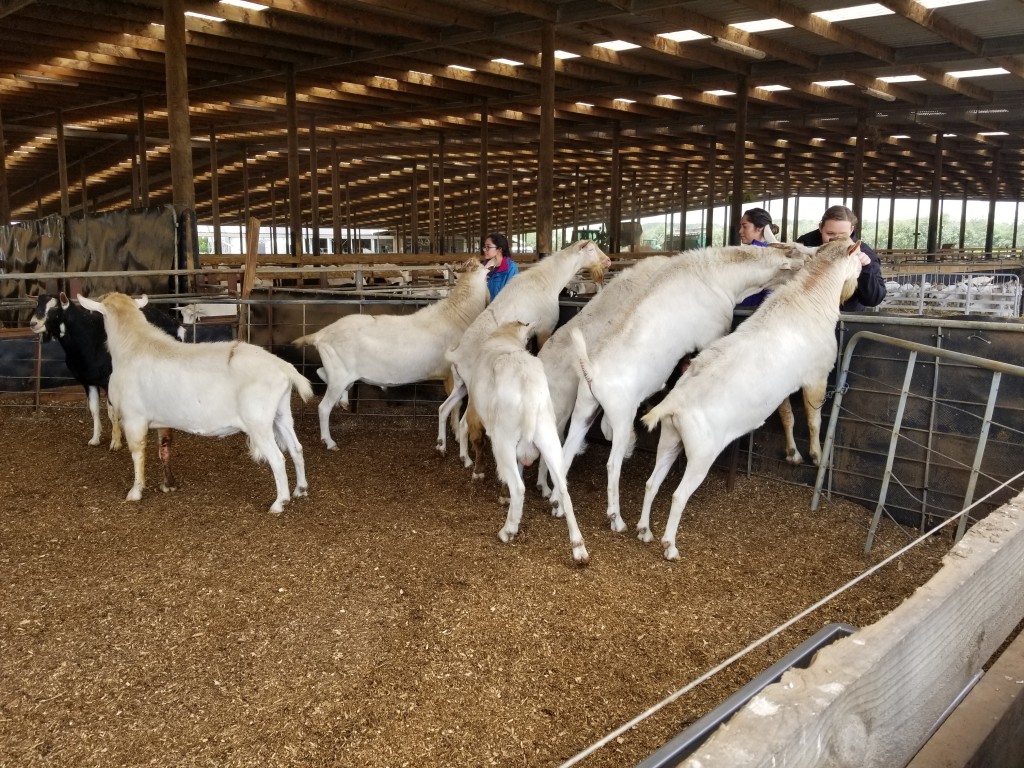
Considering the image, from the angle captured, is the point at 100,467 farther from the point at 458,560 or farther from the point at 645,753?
the point at 645,753

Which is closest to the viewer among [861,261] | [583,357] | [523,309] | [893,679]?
[893,679]

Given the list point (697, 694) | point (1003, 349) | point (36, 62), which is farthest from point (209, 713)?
point (36, 62)

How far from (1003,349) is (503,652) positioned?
143 inches

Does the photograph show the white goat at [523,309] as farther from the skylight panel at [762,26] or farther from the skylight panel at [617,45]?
the skylight panel at [617,45]

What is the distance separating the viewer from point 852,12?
12523 mm

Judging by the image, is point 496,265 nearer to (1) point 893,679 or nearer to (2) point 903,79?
(1) point 893,679

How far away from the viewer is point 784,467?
6.03 m

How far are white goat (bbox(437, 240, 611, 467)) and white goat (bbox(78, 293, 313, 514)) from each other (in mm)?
1410

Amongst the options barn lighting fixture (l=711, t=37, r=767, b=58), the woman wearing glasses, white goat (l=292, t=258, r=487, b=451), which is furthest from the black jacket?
barn lighting fixture (l=711, t=37, r=767, b=58)

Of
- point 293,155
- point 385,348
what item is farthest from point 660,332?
point 293,155

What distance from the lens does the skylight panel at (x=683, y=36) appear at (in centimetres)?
1410

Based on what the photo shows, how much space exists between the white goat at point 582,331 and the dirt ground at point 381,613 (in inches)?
31.5

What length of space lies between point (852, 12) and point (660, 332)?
32.6 ft

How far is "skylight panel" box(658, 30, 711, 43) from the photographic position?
1410 cm
